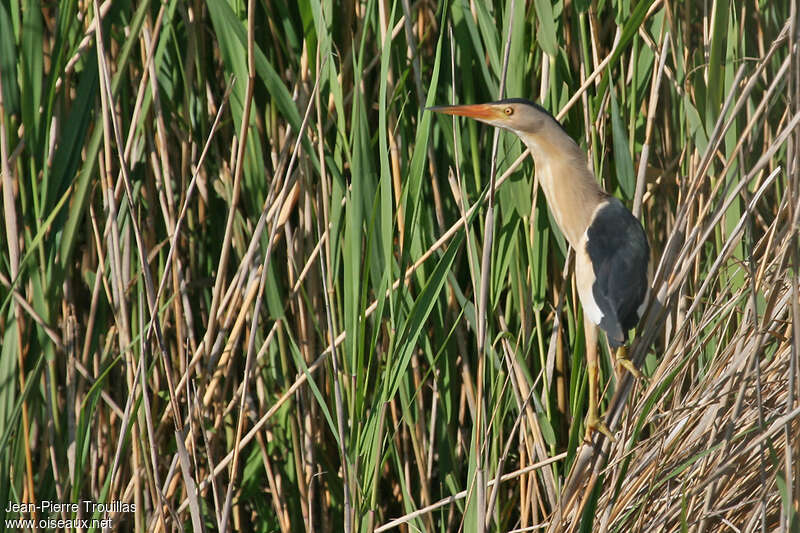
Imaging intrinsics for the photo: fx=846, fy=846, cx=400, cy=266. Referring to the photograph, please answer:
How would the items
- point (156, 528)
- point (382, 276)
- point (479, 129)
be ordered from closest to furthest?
point (382, 276) < point (156, 528) < point (479, 129)

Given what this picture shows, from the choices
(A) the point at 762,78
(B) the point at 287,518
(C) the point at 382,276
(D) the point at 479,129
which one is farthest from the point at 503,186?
(B) the point at 287,518

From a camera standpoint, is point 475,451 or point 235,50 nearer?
point 475,451

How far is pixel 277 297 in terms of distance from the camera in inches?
57.7

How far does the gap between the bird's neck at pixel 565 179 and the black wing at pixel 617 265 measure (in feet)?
0.11

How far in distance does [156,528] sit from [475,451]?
60 cm

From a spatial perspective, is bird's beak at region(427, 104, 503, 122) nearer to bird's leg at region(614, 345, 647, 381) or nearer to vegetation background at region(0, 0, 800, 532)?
vegetation background at region(0, 0, 800, 532)

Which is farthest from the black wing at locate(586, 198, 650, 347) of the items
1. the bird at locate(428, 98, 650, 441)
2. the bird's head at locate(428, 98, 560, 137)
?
the bird's head at locate(428, 98, 560, 137)

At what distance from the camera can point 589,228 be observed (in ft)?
4.80

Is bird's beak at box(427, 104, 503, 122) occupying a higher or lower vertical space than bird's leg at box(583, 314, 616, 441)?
higher

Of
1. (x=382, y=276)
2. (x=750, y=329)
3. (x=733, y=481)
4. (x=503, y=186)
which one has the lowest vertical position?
(x=733, y=481)

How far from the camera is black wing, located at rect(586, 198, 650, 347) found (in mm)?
1316

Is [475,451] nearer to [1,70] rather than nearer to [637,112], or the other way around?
[637,112]

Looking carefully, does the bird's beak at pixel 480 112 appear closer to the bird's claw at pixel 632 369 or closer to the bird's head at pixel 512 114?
the bird's head at pixel 512 114

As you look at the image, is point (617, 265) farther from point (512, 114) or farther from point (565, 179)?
point (512, 114)
